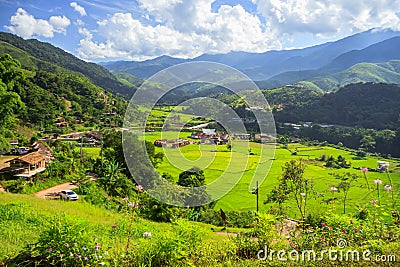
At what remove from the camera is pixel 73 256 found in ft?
7.96

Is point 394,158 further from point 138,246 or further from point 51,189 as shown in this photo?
point 138,246

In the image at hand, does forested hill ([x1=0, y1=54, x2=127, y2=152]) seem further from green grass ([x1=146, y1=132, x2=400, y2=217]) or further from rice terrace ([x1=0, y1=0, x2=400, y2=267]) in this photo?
green grass ([x1=146, y1=132, x2=400, y2=217])

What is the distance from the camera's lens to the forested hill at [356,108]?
5135cm

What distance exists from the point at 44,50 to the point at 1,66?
381ft

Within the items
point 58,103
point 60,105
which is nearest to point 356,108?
point 60,105

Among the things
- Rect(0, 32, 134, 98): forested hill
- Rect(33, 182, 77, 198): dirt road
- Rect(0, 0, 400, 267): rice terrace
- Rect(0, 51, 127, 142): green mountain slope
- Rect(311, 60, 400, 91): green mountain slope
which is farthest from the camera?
Rect(311, 60, 400, 91): green mountain slope

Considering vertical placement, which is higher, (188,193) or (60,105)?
(60,105)

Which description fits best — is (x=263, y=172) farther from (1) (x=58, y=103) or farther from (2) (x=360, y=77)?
(2) (x=360, y=77)

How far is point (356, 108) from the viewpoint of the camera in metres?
56.7

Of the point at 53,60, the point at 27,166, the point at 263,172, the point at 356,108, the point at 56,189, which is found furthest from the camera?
the point at 53,60

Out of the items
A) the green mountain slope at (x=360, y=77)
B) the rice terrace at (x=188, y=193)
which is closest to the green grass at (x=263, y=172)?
the rice terrace at (x=188, y=193)

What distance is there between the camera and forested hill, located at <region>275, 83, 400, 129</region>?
5135cm

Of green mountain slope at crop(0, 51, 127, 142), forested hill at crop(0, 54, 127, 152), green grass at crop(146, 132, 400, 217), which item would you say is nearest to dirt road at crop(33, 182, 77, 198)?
green grass at crop(146, 132, 400, 217)

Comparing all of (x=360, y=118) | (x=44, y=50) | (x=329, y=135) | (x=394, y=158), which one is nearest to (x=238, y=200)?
(x=394, y=158)
